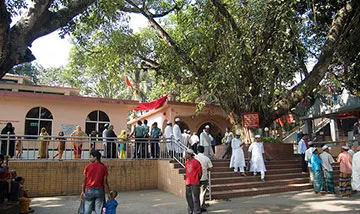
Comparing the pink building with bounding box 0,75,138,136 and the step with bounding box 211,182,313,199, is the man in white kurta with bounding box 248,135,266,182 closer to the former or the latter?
the step with bounding box 211,182,313,199

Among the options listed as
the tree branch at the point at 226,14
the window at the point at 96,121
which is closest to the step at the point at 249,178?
the tree branch at the point at 226,14

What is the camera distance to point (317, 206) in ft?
25.5

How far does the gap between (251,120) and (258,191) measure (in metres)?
4.35

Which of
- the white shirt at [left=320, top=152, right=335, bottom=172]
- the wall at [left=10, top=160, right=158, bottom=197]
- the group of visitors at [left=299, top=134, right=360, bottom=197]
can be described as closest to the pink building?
the wall at [left=10, top=160, right=158, bottom=197]

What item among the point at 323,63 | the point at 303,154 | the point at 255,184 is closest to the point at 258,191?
the point at 255,184

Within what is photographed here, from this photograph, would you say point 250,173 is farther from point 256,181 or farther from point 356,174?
point 356,174

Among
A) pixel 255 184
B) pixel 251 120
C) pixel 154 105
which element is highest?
pixel 154 105

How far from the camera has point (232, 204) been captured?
8.23 m

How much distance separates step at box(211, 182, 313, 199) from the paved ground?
10.5 inches

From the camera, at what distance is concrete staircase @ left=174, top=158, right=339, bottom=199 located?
9484mm

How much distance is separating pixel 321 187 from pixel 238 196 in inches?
107

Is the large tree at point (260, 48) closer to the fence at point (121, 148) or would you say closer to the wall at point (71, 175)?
the fence at point (121, 148)

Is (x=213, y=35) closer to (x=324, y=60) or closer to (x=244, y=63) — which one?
(x=244, y=63)

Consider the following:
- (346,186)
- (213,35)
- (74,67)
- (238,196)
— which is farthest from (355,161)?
(74,67)
